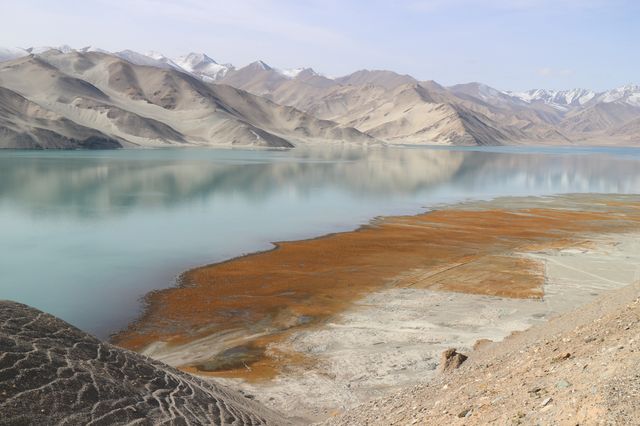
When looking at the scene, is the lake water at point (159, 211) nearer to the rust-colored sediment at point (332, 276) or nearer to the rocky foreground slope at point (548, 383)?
the rust-colored sediment at point (332, 276)

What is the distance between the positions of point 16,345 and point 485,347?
752cm

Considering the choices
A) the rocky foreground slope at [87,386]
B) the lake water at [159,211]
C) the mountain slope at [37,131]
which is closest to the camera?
the rocky foreground slope at [87,386]

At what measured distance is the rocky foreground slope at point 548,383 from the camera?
495 cm

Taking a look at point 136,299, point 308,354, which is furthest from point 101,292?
point 308,354

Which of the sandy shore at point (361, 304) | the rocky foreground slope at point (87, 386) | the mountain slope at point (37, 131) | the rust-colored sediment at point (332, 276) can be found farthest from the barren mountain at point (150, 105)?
the rocky foreground slope at point (87, 386)

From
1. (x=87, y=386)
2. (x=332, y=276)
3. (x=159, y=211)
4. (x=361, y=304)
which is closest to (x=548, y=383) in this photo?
(x=87, y=386)

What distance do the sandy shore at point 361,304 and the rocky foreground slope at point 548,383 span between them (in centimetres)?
199

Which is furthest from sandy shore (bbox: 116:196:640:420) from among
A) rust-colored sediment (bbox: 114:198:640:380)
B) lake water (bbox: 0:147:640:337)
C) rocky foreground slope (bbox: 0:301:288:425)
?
lake water (bbox: 0:147:640:337)

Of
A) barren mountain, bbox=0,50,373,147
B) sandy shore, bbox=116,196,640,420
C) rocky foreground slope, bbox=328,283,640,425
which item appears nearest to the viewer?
rocky foreground slope, bbox=328,283,640,425

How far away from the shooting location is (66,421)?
6.03 metres

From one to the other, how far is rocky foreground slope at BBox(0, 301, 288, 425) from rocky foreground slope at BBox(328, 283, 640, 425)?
6.41 feet

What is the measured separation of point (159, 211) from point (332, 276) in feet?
60.9

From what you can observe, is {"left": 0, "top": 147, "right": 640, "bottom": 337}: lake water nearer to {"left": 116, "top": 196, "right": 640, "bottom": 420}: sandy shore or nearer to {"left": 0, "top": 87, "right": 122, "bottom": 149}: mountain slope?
{"left": 116, "top": 196, "right": 640, "bottom": 420}: sandy shore

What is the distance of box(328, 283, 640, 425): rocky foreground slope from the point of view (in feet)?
16.2
